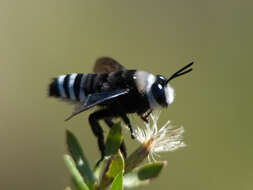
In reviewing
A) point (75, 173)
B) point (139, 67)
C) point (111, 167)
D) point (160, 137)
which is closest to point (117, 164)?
point (111, 167)

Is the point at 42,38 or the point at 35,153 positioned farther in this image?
the point at 42,38

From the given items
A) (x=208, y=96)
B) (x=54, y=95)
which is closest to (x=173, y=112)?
(x=208, y=96)

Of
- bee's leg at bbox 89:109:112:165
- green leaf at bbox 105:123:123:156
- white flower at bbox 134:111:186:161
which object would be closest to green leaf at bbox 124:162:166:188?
green leaf at bbox 105:123:123:156

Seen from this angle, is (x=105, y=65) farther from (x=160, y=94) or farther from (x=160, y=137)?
(x=160, y=137)

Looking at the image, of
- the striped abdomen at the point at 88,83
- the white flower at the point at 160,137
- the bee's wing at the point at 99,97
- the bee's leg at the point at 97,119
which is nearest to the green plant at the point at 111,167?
the white flower at the point at 160,137

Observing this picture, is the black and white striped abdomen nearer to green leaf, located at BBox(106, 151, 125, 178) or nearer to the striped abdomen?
the striped abdomen

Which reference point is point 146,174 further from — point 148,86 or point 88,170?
point 148,86

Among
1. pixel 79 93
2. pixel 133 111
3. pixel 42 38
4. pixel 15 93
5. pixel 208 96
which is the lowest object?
pixel 208 96
